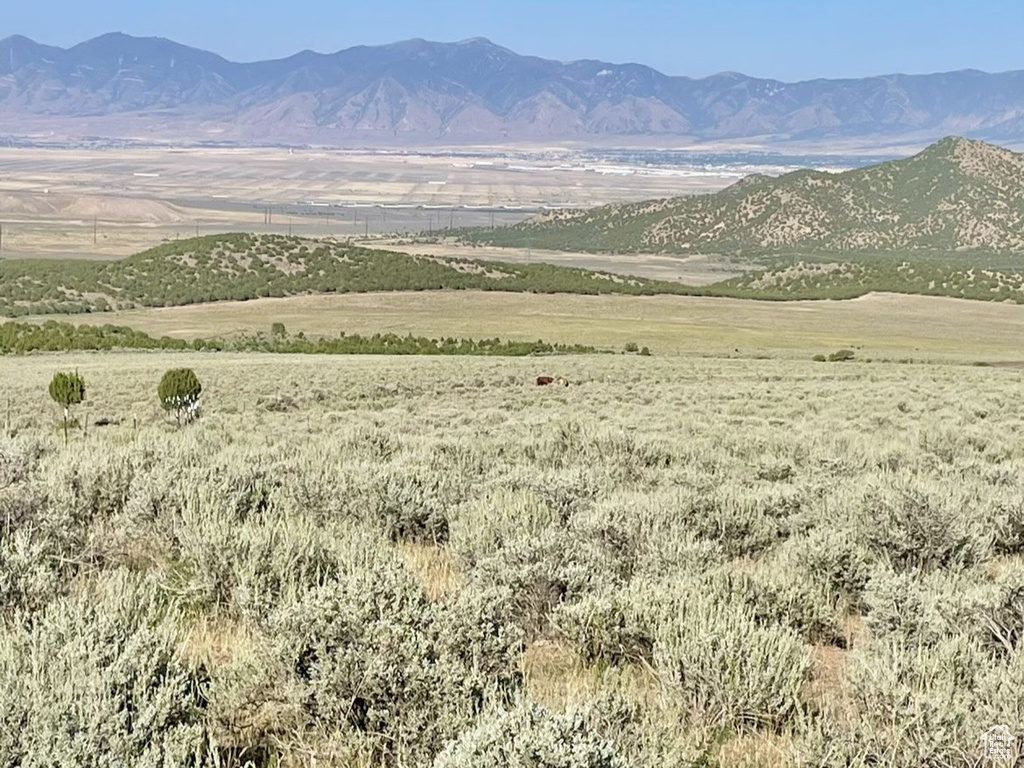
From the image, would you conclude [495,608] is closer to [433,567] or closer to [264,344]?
[433,567]

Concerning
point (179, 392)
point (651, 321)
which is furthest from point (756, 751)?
point (651, 321)

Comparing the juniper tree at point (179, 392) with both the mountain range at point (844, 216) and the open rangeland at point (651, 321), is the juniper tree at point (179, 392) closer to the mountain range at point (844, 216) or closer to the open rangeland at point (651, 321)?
the open rangeland at point (651, 321)

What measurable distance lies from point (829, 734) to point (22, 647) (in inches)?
118

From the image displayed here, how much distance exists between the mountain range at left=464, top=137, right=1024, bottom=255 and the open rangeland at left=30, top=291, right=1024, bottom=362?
62.2m

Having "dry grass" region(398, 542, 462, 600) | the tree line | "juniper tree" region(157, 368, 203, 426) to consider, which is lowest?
the tree line

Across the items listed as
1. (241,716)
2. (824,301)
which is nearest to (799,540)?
(241,716)

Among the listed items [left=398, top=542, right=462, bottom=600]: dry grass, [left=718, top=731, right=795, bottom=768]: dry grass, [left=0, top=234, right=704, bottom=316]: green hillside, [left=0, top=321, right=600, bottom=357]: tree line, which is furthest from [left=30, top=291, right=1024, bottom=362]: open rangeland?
[left=718, top=731, right=795, bottom=768]: dry grass

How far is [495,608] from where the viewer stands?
460 centimetres

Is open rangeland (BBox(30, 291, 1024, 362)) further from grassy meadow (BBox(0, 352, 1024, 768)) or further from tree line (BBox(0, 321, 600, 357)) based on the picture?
grassy meadow (BBox(0, 352, 1024, 768))

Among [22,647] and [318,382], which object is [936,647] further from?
[318,382]

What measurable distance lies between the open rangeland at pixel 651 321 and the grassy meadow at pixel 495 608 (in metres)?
39.4

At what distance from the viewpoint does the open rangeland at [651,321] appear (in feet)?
176

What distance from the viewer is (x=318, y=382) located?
91.0ft

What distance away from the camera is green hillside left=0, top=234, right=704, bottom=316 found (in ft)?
252
